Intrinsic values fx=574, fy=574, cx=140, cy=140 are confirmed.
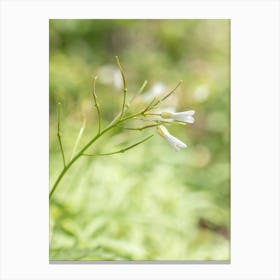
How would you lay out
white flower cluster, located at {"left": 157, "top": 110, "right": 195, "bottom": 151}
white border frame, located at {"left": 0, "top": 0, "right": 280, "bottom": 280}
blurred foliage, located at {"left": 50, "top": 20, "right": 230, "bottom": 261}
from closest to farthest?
white flower cluster, located at {"left": 157, "top": 110, "right": 195, "bottom": 151}
white border frame, located at {"left": 0, "top": 0, "right": 280, "bottom": 280}
blurred foliage, located at {"left": 50, "top": 20, "right": 230, "bottom": 261}

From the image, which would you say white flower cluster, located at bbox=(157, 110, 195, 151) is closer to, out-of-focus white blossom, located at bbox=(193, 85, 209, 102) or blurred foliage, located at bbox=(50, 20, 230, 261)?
blurred foliage, located at bbox=(50, 20, 230, 261)

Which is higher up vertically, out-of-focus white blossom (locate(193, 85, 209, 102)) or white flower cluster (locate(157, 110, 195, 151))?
out-of-focus white blossom (locate(193, 85, 209, 102))

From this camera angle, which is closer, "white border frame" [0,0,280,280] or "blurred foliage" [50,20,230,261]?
"white border frame" [0,0,280,280]

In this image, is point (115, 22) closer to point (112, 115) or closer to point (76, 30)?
point (76, 30)

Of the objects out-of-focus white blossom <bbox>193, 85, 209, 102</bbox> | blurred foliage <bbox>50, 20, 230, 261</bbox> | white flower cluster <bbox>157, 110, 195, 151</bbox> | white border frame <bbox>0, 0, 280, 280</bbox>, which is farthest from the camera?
out-of-focus white blossom <bbox>193, 85, 209, 102</bbox>

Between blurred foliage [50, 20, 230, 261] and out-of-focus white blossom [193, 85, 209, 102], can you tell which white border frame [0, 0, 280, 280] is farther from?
out-of-focus white blossom [193, 85, 209, 102]

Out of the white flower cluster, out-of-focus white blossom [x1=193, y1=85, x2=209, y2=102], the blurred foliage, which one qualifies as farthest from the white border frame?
out-of-focus white blossom [x1=193, y1=85, x2=209, y2=102]
